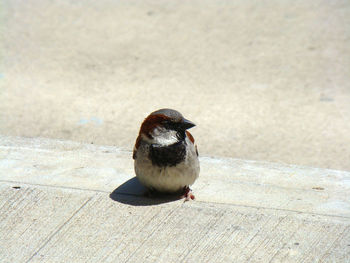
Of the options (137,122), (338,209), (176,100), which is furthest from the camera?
(176,100)

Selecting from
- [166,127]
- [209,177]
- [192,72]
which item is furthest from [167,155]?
[192,72]

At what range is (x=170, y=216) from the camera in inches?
142

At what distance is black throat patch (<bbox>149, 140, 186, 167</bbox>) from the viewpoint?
12.0 ft

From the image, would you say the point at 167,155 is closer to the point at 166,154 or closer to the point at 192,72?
the point at 166,154

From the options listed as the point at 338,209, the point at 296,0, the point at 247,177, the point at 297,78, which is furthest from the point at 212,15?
the point at 338,209

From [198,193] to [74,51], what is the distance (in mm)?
4452

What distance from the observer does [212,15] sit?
880 centimetres

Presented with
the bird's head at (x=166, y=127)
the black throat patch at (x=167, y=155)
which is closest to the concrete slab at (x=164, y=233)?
the black throat patch at (x=167, y=155)

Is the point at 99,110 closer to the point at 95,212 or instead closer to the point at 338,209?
the point at 95,212

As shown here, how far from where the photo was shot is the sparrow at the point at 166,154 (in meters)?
3.66

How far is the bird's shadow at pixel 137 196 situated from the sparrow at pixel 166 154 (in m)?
0.08

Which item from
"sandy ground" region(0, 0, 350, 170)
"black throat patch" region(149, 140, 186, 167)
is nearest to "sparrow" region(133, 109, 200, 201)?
"black throat patch" region(149, 140, 186, 167)

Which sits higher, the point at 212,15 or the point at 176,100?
the point at 212,15

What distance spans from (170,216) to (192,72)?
13.1 ft
